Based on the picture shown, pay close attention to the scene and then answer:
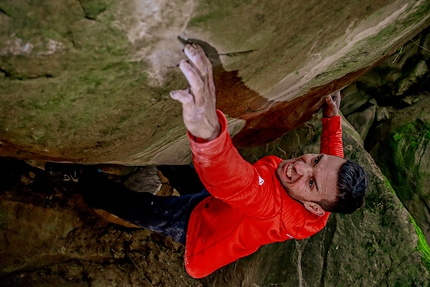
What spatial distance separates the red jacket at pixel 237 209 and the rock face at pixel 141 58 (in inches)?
16.6

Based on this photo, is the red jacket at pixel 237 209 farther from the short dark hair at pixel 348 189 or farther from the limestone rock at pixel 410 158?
the limestone rock at pixel 410 158

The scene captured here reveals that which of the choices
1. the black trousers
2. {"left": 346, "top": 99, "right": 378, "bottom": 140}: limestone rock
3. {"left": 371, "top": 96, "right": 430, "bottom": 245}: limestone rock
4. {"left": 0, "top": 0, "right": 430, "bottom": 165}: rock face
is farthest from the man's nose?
{"left": 346, "top": 99, "right": 378, "bottom": 140}: limestone rock

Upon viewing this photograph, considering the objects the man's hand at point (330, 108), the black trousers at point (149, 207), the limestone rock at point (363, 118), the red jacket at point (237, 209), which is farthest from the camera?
the limestone rock at point (363, 118)

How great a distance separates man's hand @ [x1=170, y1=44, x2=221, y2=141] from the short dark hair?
1.05m

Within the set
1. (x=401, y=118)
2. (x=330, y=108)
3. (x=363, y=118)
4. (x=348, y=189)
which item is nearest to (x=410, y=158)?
(x=401, y=118)

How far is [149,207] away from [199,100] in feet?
5.65

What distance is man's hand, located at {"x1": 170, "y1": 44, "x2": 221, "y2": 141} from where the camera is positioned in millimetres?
1338

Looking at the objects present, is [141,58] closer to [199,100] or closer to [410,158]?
[199,100]

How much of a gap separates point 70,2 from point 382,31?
2.01 metres

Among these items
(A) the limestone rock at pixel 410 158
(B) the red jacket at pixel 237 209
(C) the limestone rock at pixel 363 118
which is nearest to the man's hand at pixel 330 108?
(B) the red jacket at pixel 237 209

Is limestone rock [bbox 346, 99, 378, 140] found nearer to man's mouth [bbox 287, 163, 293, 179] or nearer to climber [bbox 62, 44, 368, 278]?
climber [bbox 62, 44, 368, 278]

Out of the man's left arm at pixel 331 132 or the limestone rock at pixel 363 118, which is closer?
the man's left arm at pixel 331 132

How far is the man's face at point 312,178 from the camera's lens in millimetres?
2109

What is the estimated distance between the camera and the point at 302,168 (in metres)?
2.17
